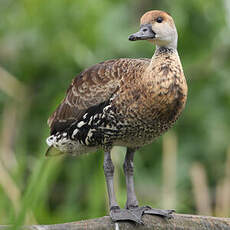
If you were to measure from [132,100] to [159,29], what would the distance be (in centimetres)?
43

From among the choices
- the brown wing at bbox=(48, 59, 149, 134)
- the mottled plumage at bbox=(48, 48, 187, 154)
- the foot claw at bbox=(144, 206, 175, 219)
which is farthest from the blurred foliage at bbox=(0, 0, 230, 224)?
the foot claw at bbox=(144, 206, 175, 219)

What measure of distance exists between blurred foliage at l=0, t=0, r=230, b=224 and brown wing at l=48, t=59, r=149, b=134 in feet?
3.64

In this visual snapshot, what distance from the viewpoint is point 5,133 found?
5297mm

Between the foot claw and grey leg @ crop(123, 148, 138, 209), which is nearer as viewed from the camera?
the foot claw

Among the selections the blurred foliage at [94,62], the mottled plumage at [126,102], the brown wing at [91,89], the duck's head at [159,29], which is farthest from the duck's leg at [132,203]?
the blurred foliage at [94,62]

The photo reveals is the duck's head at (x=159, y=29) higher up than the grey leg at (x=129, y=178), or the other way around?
the duck's head at (x=159, y=29)

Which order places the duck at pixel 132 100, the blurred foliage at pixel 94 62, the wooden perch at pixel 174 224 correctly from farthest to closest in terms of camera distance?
A: the blurred foliage at pixel 94 62 < the duck at pixel 132 100 < the wooden perch at pixel 174 224

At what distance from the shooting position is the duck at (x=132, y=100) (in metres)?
3.54

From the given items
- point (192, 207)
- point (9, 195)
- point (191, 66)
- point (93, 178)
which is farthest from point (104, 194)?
point (191, 66)

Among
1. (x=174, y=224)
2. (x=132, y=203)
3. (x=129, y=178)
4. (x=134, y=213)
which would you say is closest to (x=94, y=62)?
(x=129, y=178)

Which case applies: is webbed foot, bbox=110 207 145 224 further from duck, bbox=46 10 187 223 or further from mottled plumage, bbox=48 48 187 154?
mottled plumage, bbox=48 48 187 154

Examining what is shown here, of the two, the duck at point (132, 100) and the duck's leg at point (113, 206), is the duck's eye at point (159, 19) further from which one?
the duck's leg at point (113, 206)

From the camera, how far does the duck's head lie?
140 inches

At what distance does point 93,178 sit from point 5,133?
85 cm
